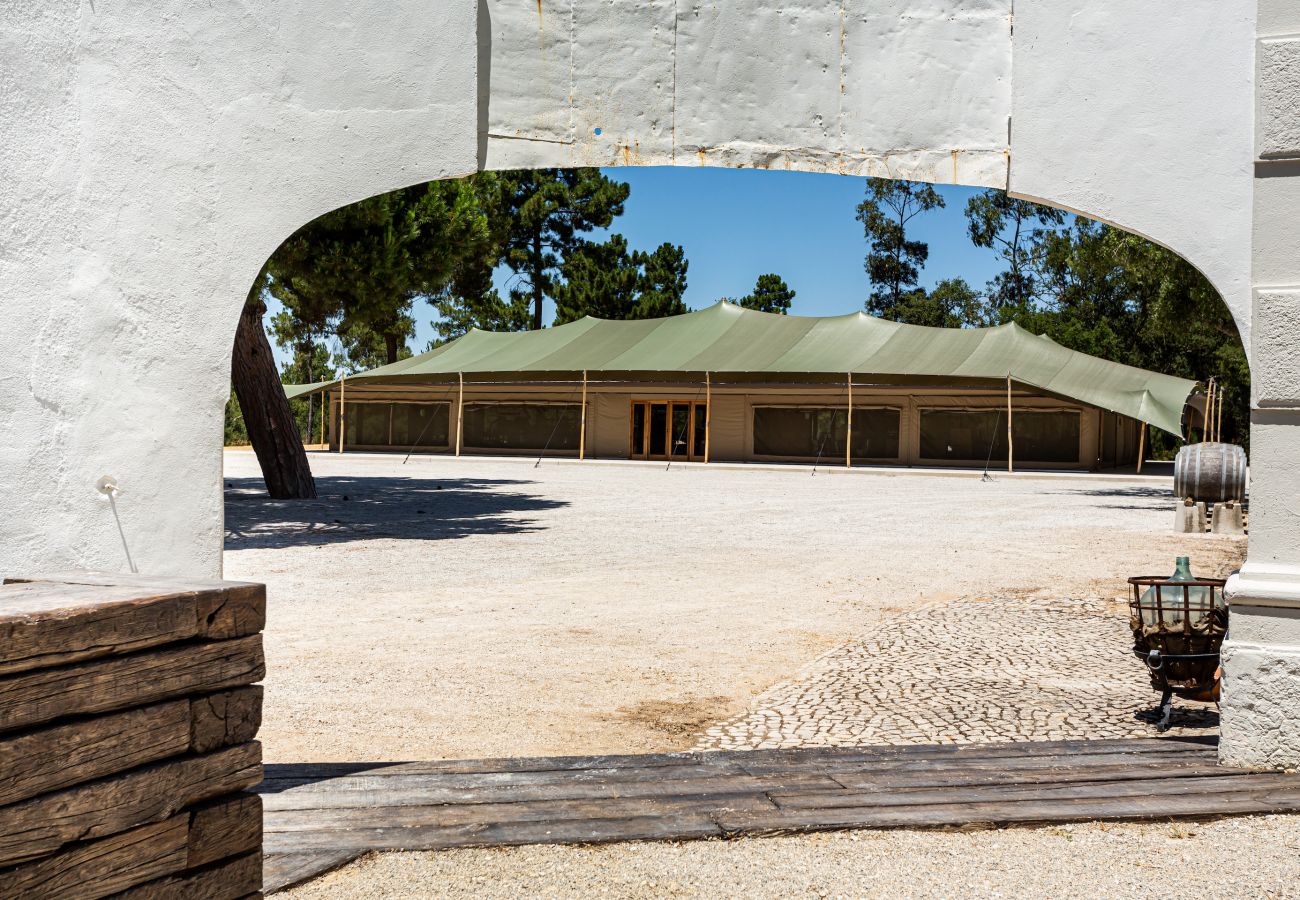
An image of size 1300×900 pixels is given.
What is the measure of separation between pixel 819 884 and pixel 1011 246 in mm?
49209

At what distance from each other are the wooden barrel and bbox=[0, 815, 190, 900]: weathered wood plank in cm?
1353

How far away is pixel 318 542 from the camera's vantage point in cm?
1166

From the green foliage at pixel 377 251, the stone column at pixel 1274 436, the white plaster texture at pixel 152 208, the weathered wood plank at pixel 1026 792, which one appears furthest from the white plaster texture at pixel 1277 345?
the green foliage at pixel 377 251

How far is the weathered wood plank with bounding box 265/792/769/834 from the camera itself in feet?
11.4

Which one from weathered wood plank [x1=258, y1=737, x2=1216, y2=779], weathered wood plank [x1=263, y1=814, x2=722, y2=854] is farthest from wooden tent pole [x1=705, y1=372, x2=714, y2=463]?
weathered wood plank [x1=263, y1=814, x2=722, y2=854]

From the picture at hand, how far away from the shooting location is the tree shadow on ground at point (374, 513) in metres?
12.3

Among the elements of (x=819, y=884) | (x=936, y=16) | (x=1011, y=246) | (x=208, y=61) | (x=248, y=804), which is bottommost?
(x=819, y=884)

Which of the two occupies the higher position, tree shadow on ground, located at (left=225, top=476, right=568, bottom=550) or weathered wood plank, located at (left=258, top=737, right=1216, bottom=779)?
tree shadow on ground, located at (left=225, top=476, right=568, bottom=550)

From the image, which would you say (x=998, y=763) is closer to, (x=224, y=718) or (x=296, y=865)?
(x=296, y=865)

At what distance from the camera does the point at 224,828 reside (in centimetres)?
242

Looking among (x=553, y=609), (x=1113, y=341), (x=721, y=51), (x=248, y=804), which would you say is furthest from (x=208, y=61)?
(x=1113, y=341)

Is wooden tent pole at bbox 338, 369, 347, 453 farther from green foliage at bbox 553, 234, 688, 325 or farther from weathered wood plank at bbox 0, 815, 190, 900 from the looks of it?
weathered wood plank at bbox 0, 815, 190, 900

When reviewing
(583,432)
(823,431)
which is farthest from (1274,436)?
(583,432)

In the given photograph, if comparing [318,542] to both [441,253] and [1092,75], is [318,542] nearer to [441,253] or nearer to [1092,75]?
[441,253]
